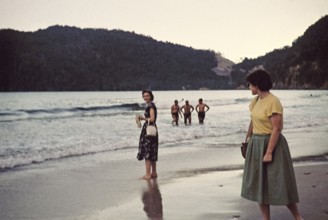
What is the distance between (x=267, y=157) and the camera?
13.5ft

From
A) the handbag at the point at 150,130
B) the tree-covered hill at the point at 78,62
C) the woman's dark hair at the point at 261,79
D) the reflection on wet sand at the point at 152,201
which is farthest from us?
the tree-covered hill at the point at 78,62

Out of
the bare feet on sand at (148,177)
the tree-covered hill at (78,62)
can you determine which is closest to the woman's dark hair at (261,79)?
the bare feet on sand at (148,177)

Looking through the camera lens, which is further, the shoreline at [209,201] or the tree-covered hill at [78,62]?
the tree-covered hill at [78,62]

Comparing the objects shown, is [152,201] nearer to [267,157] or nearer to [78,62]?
[267,157]

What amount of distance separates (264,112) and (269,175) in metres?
0.63

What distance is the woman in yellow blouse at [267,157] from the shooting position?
4.14m

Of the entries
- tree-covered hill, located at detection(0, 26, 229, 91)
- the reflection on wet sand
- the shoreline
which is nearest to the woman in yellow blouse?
the shoreline

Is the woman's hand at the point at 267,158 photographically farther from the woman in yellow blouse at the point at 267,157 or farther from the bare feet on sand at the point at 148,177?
the bare feet on sand at the point at 148,177

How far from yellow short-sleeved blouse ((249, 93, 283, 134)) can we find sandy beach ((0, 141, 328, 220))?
4.39 feet

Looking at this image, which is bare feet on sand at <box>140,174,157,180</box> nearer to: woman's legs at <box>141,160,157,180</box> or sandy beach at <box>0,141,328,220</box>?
woman's legs at <box>141,160,157,180</box>

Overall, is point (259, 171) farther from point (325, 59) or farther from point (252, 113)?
point (325, 59)

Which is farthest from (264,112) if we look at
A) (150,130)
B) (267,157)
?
(150,130)

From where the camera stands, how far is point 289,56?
170500 mm

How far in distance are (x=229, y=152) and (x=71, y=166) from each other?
452 cm
